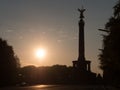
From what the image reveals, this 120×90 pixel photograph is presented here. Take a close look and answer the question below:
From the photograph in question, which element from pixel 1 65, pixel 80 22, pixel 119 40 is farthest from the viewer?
pixel 80 22

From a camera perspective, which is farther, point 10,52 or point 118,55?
point 10,52

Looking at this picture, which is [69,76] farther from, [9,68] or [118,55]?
[118,55]

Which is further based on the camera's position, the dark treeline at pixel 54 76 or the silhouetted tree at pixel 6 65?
the dark treeline at pixel 54 76

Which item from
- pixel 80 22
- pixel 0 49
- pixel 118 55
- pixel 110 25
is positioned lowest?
pixel 118 55

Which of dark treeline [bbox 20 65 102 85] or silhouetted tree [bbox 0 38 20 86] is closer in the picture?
silhouetted tree [bbox 0 38 20 86]

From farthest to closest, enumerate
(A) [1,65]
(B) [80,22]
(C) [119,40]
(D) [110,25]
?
(B) [80,22] → (A) [1,65] → (D) [110,25] → (C) [119,40]

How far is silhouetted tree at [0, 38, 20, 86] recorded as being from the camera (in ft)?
372

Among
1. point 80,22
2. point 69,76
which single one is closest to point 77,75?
point 69,76

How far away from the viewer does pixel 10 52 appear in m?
119

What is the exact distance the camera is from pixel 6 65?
115 meters

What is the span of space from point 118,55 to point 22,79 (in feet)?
302

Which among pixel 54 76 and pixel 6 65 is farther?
pixel 54 76

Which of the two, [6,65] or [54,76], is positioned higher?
[54,76]

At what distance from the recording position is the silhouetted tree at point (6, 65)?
372 feet
